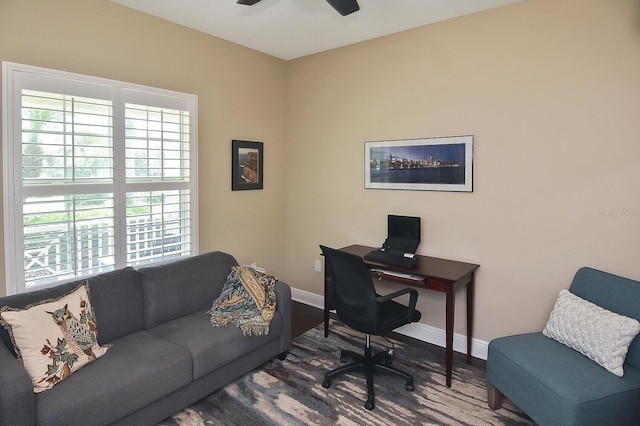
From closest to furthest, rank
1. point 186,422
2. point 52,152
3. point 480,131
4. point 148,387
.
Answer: point 148,387 → point 186,422 → point 52,152 → point 480,131

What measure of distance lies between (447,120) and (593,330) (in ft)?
6.05

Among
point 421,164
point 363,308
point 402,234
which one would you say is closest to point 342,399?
point 363,308

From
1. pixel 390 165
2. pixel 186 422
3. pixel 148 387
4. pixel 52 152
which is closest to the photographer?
pixel 148 387

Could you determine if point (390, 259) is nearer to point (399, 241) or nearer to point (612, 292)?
point (399, 241)

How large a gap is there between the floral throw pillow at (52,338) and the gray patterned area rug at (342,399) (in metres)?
0.67

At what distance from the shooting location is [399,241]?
3.43 metres

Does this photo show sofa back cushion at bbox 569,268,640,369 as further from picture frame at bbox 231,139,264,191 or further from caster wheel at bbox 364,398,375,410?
picture frame at bbox 231,139,264,191

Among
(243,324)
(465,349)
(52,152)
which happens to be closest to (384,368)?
(465,349)

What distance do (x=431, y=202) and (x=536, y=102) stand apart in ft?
3.56

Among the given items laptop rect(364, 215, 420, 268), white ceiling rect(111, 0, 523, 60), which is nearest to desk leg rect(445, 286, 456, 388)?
laptop rect(364, 215, 420, 268)

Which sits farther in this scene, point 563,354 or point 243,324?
point 243,324

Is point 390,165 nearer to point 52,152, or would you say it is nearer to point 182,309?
point 182,309

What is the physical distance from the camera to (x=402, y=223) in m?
3.42

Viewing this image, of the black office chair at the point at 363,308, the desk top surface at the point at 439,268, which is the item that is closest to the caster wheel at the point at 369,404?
the black office chair at the point at 363,308
